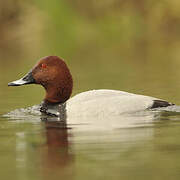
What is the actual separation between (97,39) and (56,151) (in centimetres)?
2325

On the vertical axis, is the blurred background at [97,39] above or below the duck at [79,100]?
above

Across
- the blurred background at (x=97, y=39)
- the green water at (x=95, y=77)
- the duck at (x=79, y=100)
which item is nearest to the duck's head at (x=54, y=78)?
the duck at (x=79, y=100)

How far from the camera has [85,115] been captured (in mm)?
9516

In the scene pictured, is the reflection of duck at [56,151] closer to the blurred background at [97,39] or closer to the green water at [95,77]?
the green water at [95,77]

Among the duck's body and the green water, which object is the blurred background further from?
the duck's body

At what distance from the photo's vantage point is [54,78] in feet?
34.4

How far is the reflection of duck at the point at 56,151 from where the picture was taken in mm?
6512

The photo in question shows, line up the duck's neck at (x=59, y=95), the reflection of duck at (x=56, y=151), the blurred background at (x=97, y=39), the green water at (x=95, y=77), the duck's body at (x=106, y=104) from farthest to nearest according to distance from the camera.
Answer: the blurred background at (x=97, y=39) → the duck's neck at (x=59, y=95) → the duck's body at (x=106, y=104) → the green water at (x=95, y=77) → the reflection of duck at (x=56, y=151)

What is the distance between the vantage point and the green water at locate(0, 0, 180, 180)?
6.62 m

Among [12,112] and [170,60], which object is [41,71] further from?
[170,60]

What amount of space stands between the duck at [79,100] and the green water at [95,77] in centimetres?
39

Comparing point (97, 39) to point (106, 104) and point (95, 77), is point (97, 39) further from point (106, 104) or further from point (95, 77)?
point (106, 104)

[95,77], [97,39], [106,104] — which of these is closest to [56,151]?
[106,104]

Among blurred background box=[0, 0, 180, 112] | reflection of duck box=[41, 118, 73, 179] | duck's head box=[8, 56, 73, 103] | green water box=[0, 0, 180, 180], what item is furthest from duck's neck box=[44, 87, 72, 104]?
blurred background box=[0, 0, 180, 112]
